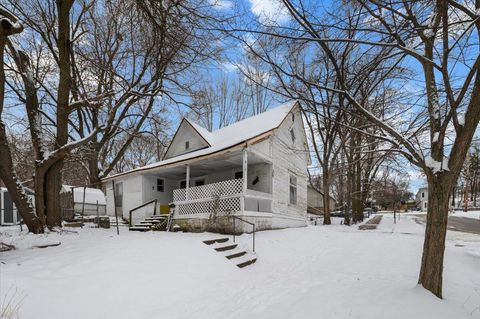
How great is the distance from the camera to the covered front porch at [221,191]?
12422mm

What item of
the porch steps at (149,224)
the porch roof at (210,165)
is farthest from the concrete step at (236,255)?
the porch steps at (149,224)

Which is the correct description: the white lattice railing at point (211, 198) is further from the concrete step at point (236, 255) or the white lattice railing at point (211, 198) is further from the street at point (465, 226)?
the street at point (465, 226)

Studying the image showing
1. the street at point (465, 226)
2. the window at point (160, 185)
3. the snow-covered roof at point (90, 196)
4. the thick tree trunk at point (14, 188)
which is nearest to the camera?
the thick tree trunk at point (14, 188)

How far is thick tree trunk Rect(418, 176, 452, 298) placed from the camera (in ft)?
16.5

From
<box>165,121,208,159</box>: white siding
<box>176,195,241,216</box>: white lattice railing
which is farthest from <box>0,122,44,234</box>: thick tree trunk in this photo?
<box>165,121,208,159</box>: white siding

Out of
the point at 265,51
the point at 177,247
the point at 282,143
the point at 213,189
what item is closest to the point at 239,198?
the point at 213,189

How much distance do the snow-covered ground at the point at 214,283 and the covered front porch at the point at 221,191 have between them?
115 inches

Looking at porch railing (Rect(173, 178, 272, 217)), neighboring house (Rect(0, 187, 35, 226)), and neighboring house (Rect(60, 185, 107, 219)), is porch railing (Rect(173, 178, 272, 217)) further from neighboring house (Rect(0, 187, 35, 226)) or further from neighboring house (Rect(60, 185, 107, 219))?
neighboring house (Rect(60, 185, 107, 219))

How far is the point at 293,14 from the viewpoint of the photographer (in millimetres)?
4918

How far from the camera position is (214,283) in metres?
6.73

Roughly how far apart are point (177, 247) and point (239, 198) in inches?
168

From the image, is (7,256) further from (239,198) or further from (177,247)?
(239,198)

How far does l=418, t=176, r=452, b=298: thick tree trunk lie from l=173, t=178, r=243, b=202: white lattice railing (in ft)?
26.2

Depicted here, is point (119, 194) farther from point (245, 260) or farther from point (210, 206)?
point (245, 260)
